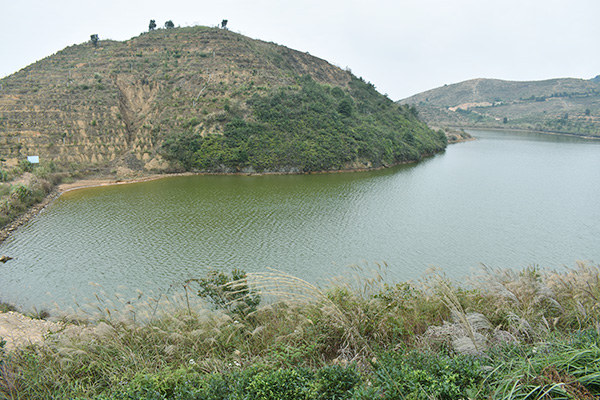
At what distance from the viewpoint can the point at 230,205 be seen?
21.8 metres

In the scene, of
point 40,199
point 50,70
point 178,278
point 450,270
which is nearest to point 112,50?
point 50,70

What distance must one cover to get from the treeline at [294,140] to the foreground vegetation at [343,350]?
2782cm

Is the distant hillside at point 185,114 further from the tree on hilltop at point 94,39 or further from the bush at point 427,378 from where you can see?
the bush at point 427,378

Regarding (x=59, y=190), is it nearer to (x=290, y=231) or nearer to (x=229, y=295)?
(x=290, y=231)

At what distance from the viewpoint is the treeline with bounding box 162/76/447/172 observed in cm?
3388

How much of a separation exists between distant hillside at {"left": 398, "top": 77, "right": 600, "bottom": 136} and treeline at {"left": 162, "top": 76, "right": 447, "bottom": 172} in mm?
50436

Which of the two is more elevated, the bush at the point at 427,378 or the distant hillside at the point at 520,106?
the distant hillside at the point at 520,106

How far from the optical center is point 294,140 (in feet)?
116

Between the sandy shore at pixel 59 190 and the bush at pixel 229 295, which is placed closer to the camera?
the bush at pixel 229 295

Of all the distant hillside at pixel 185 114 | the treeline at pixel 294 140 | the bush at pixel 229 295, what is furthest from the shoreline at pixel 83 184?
the bush at pixel 229 295

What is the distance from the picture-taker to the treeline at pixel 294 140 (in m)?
33.9

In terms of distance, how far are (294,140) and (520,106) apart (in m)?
116

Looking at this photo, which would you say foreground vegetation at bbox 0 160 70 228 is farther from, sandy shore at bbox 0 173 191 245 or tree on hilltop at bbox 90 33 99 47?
tree on hilltop at bbox 90 33 99 47

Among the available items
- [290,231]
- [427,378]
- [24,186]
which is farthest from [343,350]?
[24,186]
